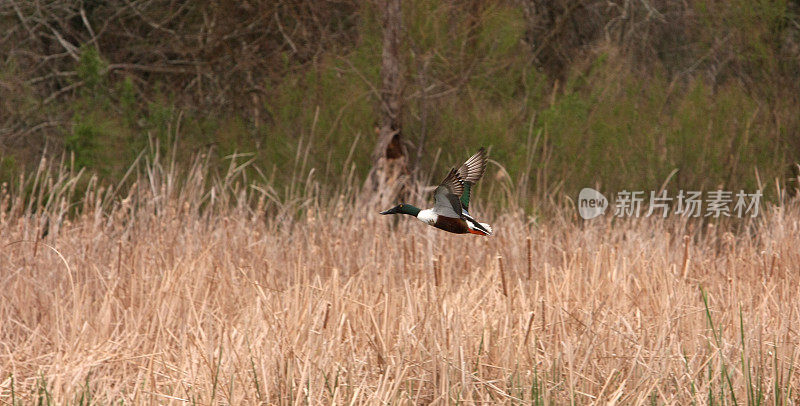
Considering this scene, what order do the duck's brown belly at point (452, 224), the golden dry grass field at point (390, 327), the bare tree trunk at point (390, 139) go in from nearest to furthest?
the duck's brown belly at point (452, 224) → the golden dry grass field at point (390, 327) → the bare tree trunk at point (390, 139)

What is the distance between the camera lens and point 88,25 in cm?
814

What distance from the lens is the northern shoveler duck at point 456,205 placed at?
1.15 metres

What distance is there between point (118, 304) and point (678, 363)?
199cm

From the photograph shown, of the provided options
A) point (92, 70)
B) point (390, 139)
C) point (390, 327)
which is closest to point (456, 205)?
point (390, 327)

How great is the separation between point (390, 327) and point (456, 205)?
173 cm

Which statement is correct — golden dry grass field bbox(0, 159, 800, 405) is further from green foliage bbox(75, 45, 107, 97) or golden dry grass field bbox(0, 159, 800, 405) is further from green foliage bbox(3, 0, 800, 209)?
green foliage bbox(75, 45, 107, 97)

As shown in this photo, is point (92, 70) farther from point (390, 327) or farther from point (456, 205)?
point (456, 205)

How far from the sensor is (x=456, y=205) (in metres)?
1.18

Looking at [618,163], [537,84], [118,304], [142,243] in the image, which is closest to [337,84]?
[537,84]

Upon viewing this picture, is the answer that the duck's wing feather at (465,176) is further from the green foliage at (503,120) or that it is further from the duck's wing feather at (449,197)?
the green foliage at (503,120)

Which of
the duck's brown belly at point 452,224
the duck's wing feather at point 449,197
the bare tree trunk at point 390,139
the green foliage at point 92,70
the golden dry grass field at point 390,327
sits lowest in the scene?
the golden dry grass field at point 390,327

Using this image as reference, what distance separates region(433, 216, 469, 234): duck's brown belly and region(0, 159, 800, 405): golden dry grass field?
987 mm

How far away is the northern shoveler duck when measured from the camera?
115cm

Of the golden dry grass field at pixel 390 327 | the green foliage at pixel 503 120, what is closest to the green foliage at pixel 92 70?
the green foliage at pixel 503 120
